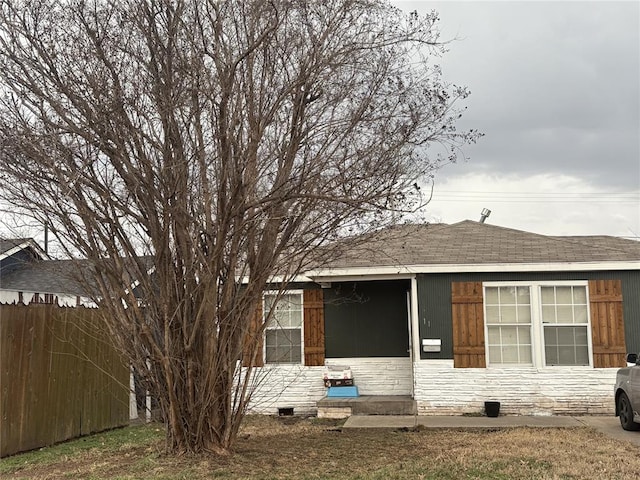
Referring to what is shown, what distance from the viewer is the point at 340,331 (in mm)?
13469

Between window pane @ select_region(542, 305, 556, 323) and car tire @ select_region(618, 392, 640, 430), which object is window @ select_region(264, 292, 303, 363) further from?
car tire @ select_region(618, 392, 640, 430)

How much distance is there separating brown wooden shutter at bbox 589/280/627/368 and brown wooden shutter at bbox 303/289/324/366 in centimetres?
500

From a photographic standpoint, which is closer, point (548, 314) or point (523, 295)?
point (548, 314)

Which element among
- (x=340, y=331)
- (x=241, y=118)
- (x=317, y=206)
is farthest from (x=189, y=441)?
(x=340, y=331)

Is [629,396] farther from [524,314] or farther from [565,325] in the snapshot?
[524,314]

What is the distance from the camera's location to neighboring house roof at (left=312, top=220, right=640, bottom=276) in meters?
12.4

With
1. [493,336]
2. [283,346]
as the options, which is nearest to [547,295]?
[493,336]

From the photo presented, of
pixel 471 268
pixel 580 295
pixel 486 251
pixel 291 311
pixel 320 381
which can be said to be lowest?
pixel 320 381

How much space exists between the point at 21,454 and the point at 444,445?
5.41 meters

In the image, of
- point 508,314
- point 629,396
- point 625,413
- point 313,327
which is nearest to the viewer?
point 629,396

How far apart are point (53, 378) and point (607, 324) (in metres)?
9.25

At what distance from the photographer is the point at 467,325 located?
12430 millimetres

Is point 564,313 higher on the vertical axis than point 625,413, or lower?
higher

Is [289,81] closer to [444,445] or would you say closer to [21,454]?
Answer: [444,445]
